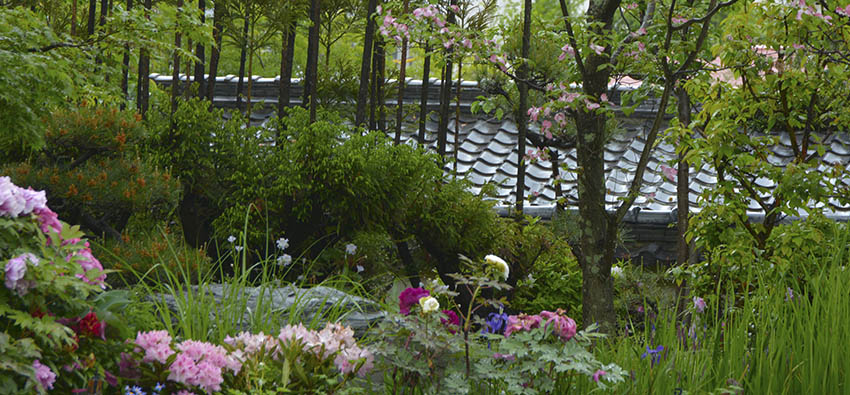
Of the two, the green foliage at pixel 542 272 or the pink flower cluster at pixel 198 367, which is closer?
the pink flower cluster at pixel 198 367

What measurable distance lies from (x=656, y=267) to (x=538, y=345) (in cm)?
477

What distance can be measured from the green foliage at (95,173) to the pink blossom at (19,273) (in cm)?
274

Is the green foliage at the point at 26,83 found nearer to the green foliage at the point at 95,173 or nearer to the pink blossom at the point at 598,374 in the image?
the green foliage at the point at 95,173

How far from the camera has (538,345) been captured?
2.04 metres

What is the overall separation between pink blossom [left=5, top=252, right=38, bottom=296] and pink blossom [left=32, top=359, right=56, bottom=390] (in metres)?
0.17

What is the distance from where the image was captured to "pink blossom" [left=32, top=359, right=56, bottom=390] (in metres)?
1.62

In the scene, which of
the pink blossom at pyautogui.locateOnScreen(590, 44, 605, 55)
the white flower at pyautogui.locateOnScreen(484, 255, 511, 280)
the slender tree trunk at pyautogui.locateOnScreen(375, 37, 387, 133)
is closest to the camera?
the white flower at pyautogui.locateOnScreen(484, 255, 511, 280)

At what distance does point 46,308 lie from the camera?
5.66 ft

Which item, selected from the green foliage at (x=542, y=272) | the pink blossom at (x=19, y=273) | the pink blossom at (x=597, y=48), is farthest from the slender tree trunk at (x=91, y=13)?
the pink blossom at (x=19, y=273)

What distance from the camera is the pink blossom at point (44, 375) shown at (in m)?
1.62

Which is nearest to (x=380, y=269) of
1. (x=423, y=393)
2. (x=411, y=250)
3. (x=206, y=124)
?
(x=411, y=250)

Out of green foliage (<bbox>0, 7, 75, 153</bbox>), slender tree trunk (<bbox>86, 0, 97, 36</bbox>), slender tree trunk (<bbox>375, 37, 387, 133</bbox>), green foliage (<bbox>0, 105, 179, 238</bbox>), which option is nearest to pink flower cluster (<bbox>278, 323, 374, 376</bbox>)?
green foliage (<bbox>0, 105, 179, 238</bbox>)

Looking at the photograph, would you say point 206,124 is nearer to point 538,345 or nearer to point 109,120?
point 109,120

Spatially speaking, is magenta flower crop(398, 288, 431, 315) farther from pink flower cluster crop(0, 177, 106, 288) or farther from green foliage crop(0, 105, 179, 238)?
green foliage crop(0, 105, 179, 238)
